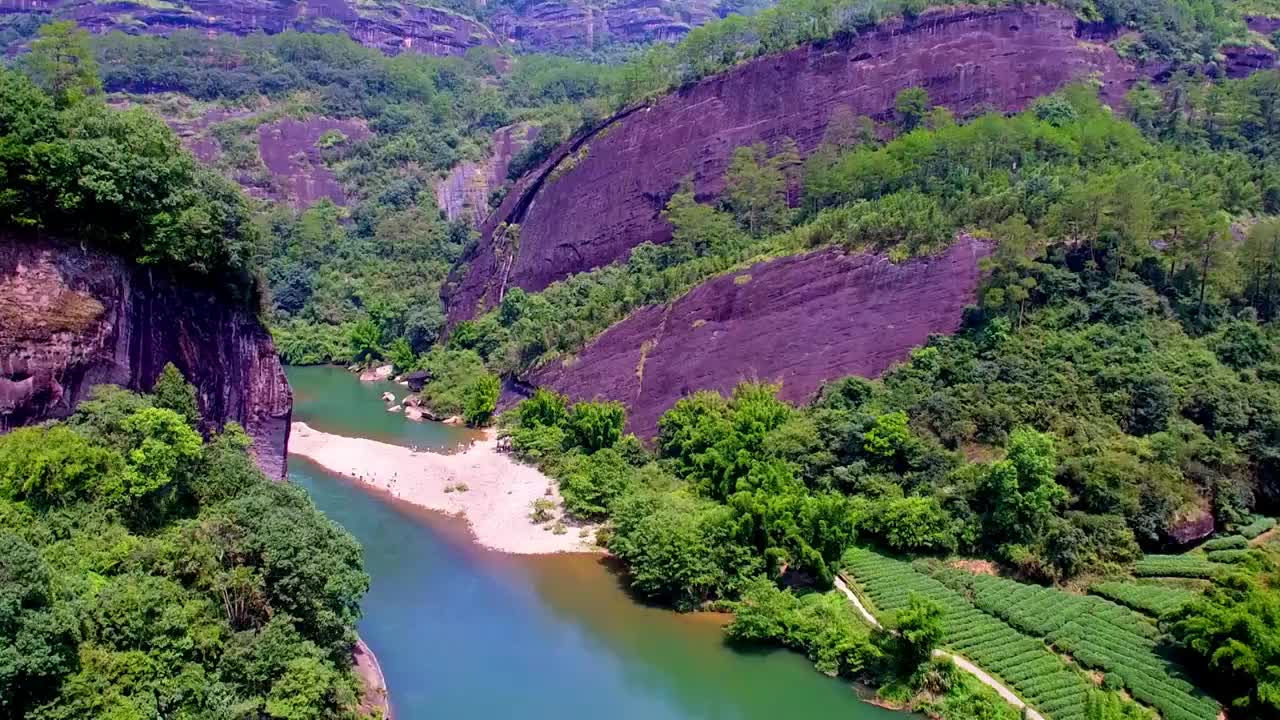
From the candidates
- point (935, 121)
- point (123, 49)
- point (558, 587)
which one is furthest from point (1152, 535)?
point (123, 49)

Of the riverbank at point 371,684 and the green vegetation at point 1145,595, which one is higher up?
the green vegetation at point 1145,595

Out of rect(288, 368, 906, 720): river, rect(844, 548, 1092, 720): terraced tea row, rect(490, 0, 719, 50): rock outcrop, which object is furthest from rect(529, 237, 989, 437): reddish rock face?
rect(490, 0, 719, 50): rock outcrop

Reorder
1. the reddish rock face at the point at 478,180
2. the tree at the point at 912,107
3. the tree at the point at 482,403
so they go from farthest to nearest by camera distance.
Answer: the reddish rock face at the point at 478,180 < the tree at the point at 912,107 < the tree at the point at 482,403

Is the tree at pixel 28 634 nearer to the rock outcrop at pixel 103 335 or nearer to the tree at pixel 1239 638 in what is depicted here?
the rock outcrop at pixel 103 335

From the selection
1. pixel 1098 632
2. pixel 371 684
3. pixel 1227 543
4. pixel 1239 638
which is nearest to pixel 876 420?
pixel 1098 632

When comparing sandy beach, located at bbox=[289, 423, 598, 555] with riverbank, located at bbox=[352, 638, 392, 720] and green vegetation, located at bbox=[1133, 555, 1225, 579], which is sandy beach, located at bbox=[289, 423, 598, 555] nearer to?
riverbank, located at bbox=[352, 638, 392, 720]

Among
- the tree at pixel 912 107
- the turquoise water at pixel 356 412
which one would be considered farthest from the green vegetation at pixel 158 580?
the tree at pixel 912 107
